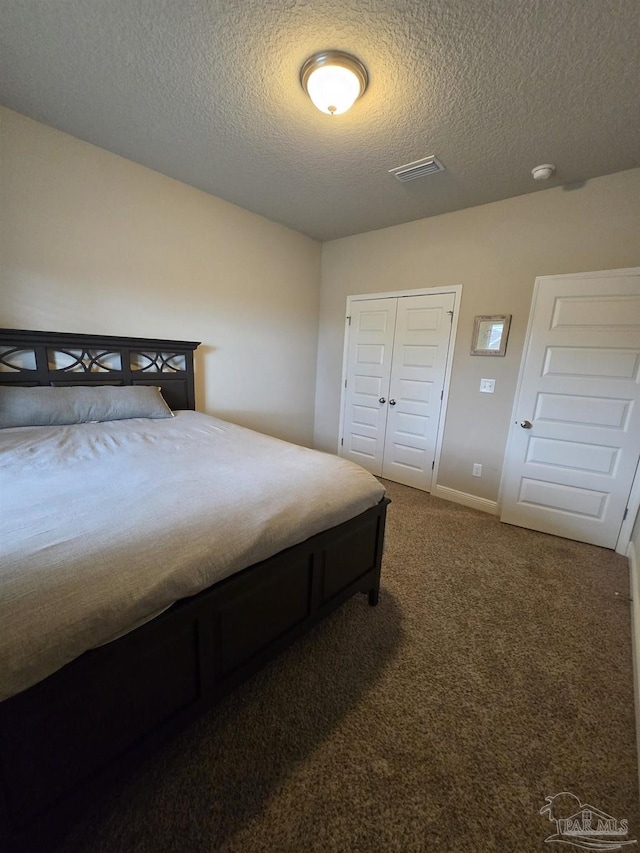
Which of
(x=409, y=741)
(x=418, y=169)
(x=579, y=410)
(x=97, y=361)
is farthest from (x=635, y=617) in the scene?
(x=97, y=361)

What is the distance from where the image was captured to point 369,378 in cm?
385

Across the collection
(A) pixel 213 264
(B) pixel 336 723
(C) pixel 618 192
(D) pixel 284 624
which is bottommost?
(B) pixel 336 723

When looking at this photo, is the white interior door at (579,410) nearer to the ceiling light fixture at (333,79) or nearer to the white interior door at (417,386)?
the white interior door at (417,386)

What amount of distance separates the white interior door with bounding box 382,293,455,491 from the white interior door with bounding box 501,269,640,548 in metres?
0.75

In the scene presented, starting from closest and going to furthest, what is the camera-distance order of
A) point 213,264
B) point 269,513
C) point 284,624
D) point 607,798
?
point 607,798
point 269,513
point 284,624
point 213,264

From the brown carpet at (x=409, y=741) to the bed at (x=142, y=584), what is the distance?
18 centimetres

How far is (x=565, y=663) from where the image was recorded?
A: 5.09 feet

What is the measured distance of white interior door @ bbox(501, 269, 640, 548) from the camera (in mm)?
2354

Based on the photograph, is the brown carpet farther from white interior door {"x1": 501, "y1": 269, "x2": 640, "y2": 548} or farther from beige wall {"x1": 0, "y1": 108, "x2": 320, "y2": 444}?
beige wall {"x1": 0, "y1": 108, "x2": 320, "y2": 444}

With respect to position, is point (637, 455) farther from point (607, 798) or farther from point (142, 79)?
point (142, 79)

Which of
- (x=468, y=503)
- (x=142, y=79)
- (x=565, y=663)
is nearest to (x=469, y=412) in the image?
(x=468, y=503)

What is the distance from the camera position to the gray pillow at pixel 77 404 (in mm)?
2078

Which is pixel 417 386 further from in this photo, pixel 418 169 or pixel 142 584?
pixel 142 584

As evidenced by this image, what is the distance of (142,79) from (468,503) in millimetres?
3812
